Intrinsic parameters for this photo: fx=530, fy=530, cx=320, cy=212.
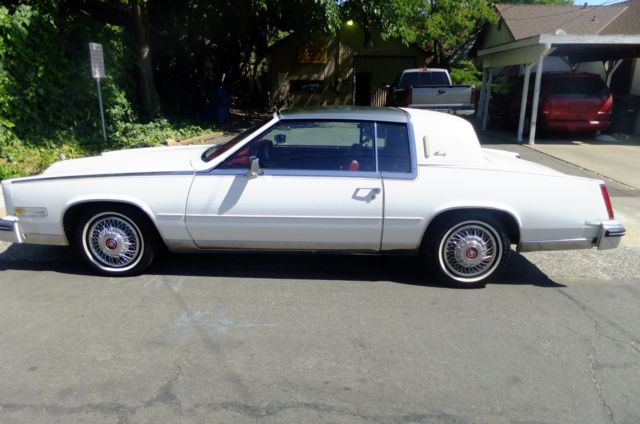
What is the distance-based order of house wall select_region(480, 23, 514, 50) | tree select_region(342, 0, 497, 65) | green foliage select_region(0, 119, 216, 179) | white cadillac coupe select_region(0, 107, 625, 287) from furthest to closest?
tree select_region(342, 0, 497, 65), house wall select_region(480, 23, 514, 50), green foliage select_region(0, 119, 216, 179), white cadillac coupe select_region(0, 107, 625, 287)

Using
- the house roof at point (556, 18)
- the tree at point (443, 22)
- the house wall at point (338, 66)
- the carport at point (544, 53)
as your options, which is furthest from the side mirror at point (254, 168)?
the house wall at point (338, 66)

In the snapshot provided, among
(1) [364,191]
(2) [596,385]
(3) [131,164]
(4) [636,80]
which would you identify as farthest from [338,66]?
(2) [596,385]

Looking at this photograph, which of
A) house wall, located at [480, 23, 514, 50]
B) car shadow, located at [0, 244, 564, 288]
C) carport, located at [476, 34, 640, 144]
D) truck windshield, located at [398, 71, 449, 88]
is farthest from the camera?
house wall, located at [480, 23, 514, 50]

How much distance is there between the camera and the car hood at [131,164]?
459cm

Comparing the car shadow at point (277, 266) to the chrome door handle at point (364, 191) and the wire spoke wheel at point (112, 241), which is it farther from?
the chrome door handle at point (364, 191)

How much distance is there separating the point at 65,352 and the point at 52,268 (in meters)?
1.78

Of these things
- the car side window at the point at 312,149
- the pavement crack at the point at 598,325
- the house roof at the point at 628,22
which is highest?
the house roof at the point at 628,22

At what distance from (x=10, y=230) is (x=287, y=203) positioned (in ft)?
8.08

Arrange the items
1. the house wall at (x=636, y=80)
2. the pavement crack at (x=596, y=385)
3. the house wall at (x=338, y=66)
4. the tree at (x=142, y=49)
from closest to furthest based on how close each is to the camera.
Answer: the pavement crack at (x=596, y=385), the tree at (x=142, y=49), the house wall at (x=636, y=80), the house wall at (x=338, y=66)

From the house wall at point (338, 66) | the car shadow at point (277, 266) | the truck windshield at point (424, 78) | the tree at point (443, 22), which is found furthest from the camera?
the house wall at point (338, 66)

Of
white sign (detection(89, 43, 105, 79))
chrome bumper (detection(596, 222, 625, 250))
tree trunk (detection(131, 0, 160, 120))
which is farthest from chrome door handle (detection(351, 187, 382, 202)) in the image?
tree trunk (detection(131, 0, 160, 120))

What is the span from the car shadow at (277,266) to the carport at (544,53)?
867cm

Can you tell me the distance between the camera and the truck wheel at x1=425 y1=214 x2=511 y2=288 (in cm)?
455

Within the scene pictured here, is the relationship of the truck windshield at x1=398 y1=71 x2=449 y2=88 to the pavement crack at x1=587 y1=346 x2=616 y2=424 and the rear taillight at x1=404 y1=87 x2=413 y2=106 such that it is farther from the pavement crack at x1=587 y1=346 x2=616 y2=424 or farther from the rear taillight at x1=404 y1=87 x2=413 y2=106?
the pavement crack at x1=587 y1=346 x2=616 y2=424
